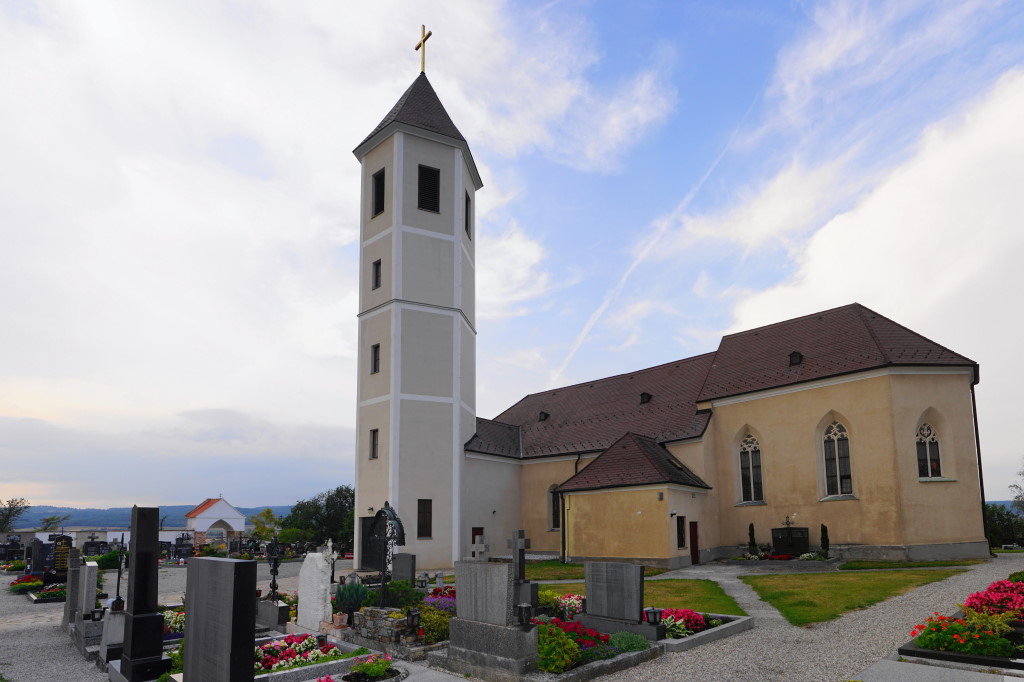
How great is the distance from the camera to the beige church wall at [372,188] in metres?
31.9

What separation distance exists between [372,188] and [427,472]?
14113 millimetres

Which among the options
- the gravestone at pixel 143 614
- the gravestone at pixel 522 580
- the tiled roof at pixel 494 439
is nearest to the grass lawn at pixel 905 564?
the gravestone at pixel 522 580

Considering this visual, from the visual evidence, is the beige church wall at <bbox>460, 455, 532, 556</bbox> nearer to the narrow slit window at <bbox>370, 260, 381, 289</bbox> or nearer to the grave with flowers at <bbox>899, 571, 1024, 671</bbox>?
the narrow slit window at <bbox>370, 260, 381, 289</bbox>

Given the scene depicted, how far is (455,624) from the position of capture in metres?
11.3

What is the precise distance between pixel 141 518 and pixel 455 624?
540 cm

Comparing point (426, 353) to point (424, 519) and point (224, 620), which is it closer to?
point (424, 519)

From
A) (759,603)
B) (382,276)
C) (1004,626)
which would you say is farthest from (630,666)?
(382,276)

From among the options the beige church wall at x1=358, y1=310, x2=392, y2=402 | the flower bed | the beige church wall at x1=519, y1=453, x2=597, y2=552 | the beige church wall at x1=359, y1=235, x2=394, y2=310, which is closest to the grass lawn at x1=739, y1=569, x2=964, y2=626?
the flower bed

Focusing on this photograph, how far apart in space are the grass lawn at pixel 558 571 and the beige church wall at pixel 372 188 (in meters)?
16.7

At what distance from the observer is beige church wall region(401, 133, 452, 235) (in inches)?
1251

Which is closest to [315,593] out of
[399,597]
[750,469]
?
[399,597]

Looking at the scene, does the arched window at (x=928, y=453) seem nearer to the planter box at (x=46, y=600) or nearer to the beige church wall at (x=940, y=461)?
the beige church wall at (x=940, y=461)

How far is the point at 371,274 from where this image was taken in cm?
3234

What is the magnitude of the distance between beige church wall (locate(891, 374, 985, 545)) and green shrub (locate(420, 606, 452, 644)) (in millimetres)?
19762
